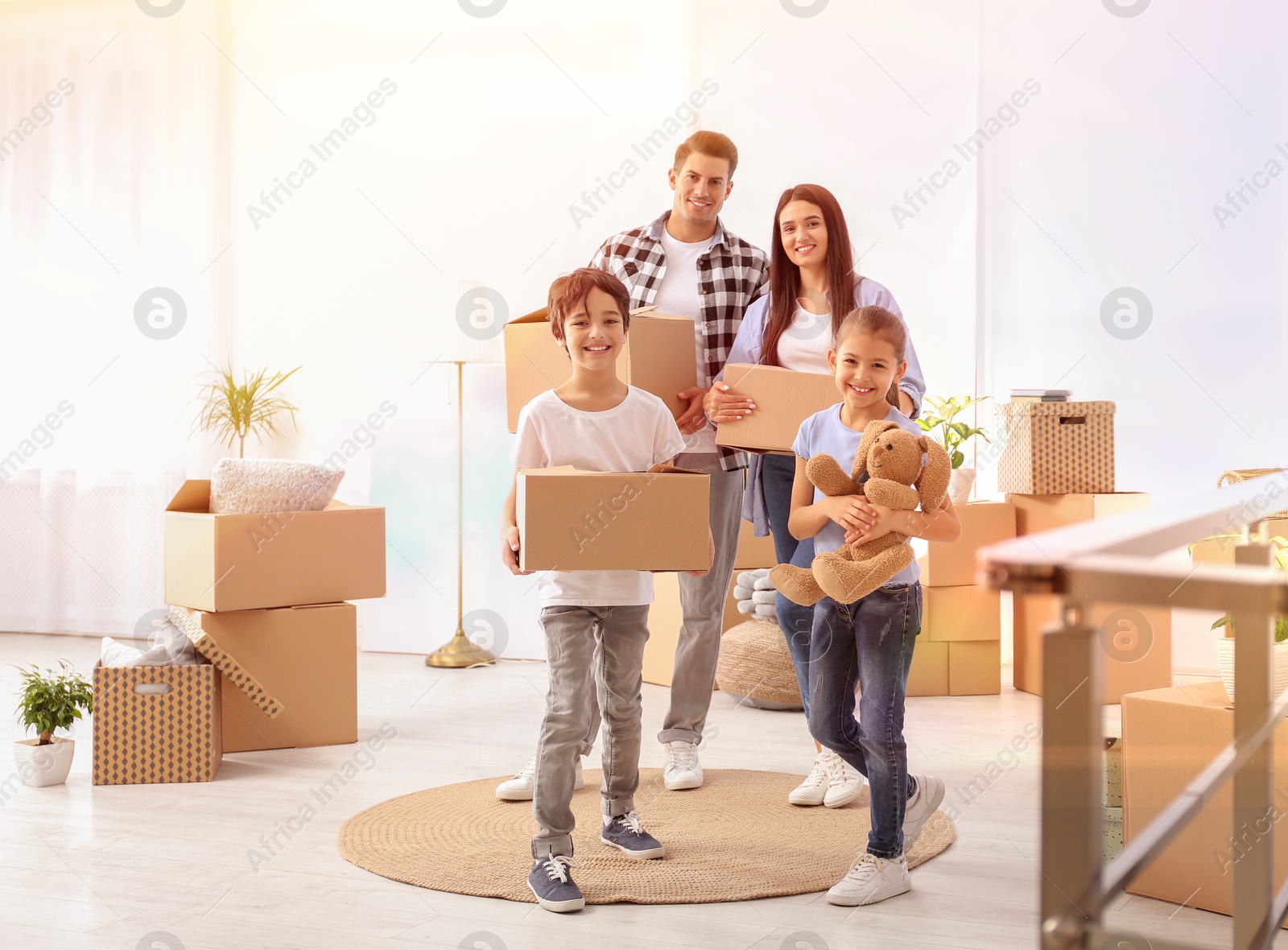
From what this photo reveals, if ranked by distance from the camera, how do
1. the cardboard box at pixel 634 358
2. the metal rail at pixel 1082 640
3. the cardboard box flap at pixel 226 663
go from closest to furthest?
the metal rail at pixel 1082 640
the cardboard box at pixel 634 358
the cardboard box flap at pixel 226 663

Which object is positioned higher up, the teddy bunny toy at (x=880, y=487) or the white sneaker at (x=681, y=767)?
the teddy bunny toy at (x=880, y=487)

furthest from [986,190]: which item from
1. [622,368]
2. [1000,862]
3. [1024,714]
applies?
[1000,862]

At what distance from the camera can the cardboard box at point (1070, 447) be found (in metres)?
3.63

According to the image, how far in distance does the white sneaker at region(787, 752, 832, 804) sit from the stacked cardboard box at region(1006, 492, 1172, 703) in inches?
43.3

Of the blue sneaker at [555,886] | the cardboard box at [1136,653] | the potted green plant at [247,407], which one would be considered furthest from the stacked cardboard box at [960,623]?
the potted green plant at [247,407]

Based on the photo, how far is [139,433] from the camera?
4719mm

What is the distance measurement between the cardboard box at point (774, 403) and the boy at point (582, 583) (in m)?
0.16

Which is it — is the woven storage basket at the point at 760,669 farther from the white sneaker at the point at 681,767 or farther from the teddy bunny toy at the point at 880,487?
the teddy bunny toy at the point at 880,487

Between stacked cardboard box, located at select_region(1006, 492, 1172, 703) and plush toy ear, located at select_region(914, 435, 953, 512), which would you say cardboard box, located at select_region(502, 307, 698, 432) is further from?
stacked cardboard box, located at select_region(1006, 492, 1172, 703)

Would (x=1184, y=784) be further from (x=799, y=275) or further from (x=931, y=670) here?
(x=931, y=670)

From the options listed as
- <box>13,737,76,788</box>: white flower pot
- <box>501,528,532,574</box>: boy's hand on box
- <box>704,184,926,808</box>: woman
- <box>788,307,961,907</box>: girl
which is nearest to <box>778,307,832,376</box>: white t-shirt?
<box>704,184,926,808</box>: woman

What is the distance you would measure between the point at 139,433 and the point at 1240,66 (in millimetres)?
4127

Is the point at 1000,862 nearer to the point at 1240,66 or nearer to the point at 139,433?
the point at 1240,66

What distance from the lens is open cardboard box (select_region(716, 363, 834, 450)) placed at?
216 cm
